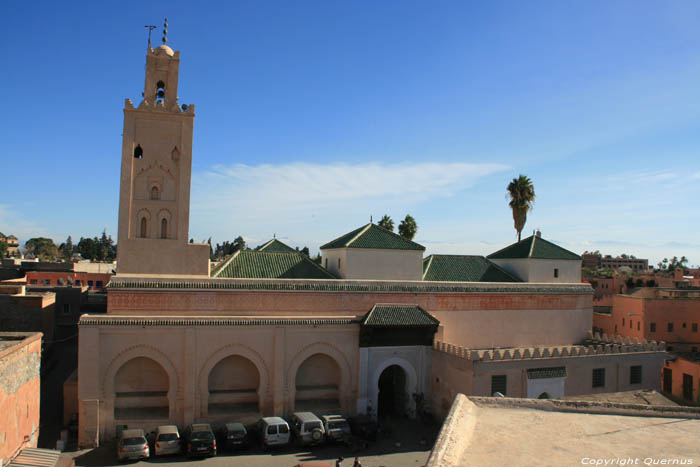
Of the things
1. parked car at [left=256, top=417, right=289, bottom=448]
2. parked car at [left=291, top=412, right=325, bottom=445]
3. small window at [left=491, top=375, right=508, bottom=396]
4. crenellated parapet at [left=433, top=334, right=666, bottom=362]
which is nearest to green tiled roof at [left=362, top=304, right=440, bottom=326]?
crenellated parapet at [left=433, top=334, right=666, bottom=362]

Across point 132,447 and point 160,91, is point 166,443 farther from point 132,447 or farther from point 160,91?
point 160,91

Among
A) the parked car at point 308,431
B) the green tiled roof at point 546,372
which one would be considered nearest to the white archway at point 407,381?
the parked car at point 308,431

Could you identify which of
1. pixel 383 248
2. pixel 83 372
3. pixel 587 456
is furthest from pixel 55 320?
pixel 587 456

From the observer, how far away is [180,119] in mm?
18938

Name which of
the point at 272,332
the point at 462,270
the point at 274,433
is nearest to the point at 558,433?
the point at 274,433

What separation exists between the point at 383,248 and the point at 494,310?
541 centimetres

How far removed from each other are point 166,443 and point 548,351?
1331 centimetres

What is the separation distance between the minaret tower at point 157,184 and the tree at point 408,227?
18.9 metres

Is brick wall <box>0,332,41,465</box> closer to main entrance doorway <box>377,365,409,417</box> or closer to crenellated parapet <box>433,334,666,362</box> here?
main entrance doorway <box>377,365,409,417</box>

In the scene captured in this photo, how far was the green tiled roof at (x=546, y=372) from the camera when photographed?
18406mm

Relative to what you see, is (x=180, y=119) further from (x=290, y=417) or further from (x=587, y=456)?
(x=587, y=456)

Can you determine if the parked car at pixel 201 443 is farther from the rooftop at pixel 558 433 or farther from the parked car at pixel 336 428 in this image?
the rooftop at pixel 558 433

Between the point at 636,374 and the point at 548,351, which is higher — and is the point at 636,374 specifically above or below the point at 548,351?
below

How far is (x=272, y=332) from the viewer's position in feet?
58.3
